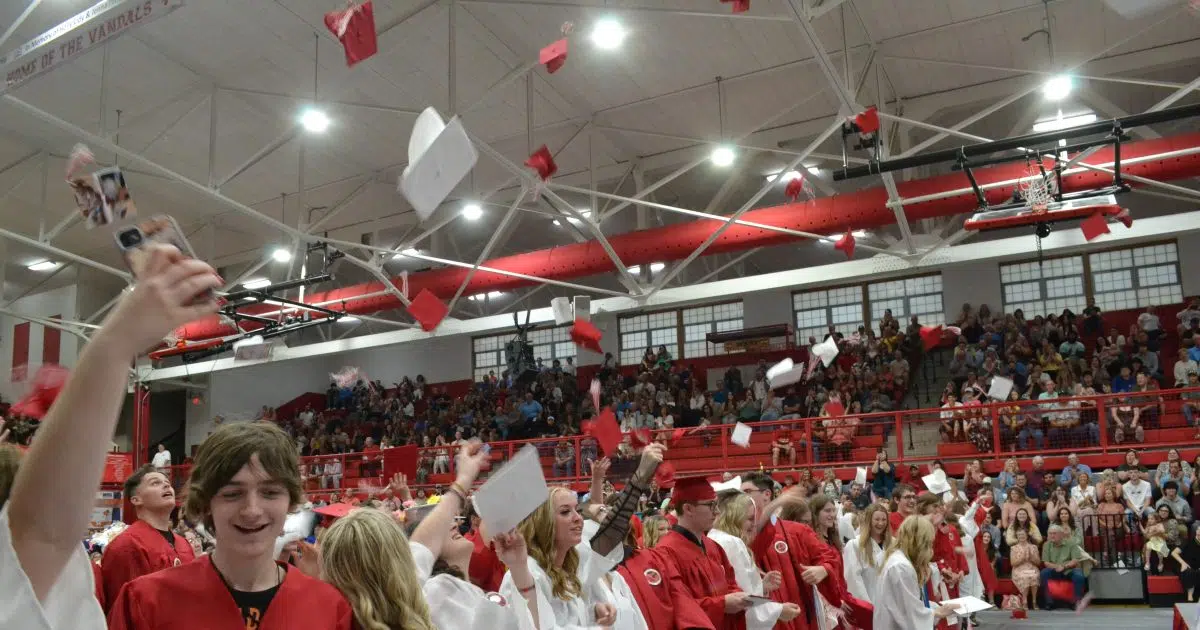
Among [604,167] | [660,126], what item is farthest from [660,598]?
[604,167]

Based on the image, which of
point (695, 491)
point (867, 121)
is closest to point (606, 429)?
point (695, 491)

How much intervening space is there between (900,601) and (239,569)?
5.38 metres

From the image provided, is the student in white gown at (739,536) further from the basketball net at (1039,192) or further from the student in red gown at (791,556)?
the basketball net at (1039,192)

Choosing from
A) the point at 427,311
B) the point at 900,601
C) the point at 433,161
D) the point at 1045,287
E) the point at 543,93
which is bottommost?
the point at 900,601

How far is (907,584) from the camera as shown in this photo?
640 centimetres

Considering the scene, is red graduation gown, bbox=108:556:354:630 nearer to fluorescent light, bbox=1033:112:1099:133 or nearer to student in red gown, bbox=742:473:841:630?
student in red gown, bbox=742:473:841:630

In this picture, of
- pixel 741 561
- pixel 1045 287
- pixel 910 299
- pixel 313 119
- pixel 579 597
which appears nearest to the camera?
pixel 579 597

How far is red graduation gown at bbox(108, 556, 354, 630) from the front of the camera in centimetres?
187

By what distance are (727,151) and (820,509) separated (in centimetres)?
854

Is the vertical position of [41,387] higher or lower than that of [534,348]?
lower

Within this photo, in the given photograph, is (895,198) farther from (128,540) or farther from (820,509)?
(128,540)

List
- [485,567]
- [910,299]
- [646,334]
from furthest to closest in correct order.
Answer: [646,334] < [910,299] < [485,567]

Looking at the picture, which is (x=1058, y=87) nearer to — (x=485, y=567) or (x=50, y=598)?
(x=485, y=567)

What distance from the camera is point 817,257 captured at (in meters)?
24.8
